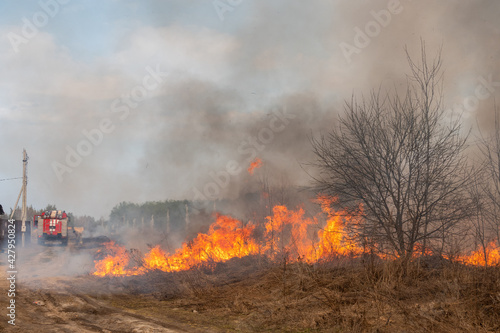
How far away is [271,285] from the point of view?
413 inches

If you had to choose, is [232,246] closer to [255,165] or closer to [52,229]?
[255,165]

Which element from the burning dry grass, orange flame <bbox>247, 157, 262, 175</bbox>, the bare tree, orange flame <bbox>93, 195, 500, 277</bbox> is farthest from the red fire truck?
the bare tree

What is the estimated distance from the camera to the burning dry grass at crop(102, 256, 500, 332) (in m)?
6.55

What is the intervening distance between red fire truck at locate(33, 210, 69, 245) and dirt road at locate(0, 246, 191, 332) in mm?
10444

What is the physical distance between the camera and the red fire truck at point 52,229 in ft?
79.8

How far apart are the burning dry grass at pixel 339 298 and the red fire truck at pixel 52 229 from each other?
14392mm

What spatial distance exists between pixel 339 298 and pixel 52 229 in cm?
2192

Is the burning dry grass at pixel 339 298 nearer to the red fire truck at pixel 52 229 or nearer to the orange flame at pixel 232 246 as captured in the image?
the orange flame at pixel 232 246

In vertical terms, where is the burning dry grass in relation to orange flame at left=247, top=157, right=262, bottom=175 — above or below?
below

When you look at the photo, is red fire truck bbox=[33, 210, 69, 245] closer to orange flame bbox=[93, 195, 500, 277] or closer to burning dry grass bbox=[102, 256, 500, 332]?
orange flame bbox=[93, 195, 500, 277]

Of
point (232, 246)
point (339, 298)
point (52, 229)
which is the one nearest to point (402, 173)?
point (339, 298)

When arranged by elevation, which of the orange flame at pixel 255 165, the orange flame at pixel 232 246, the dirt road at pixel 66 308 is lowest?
the dirt road at pixel 66 308

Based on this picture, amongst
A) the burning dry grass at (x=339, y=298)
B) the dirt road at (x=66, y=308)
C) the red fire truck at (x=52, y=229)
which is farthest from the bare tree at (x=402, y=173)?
the red fire truck at (x=52, y=229)

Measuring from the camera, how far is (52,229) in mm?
24375
